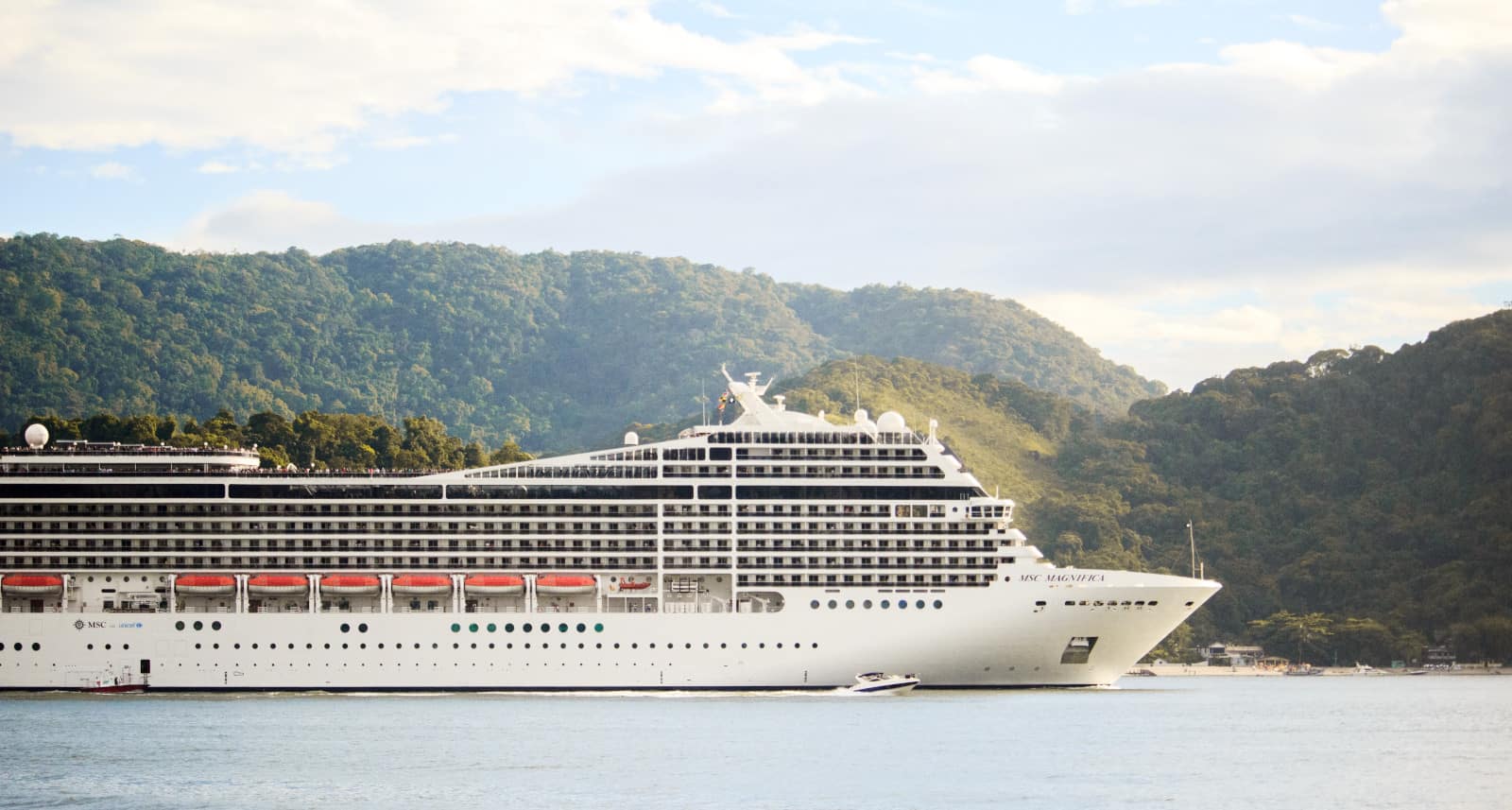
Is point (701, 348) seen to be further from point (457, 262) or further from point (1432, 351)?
point (1432, 351)

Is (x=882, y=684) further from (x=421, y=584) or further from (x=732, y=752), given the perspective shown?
(x=421, y=584)

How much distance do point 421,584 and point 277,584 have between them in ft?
13.8

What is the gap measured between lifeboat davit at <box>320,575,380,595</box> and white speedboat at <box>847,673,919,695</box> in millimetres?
14196

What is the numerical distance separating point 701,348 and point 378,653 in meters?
115

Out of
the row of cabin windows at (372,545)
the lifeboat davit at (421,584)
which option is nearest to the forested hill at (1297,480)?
the row of cabin windows at (372,545)

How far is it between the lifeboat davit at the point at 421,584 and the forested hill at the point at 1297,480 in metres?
52.5

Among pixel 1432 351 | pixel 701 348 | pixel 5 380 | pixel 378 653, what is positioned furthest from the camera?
pixel 701 348

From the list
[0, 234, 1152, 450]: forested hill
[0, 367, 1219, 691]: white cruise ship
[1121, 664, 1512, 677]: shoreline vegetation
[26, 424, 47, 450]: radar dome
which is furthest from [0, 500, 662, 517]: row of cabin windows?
[0, 234, 1152, 450]: forested hill

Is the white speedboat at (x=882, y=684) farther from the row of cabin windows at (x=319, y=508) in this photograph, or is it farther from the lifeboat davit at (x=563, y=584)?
the lifeboat davit at (x=563, y=584)

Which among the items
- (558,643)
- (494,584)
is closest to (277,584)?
(494,584)

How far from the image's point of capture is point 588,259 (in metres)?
189

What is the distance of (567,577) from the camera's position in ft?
182

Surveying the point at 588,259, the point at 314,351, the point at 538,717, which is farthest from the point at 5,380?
the point at 538,717

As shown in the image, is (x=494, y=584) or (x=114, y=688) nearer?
(x=114, y=688)
